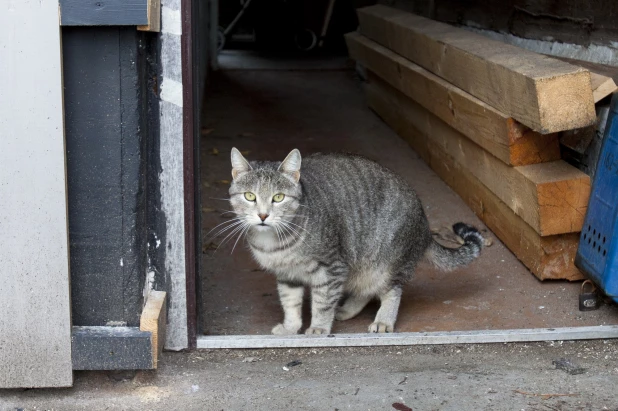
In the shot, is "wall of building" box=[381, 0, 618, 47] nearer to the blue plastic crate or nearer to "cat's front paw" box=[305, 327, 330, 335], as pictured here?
the blue plastic crate

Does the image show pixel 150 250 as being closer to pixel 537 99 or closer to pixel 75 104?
pixel 75 104

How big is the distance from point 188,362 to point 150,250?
58 cm

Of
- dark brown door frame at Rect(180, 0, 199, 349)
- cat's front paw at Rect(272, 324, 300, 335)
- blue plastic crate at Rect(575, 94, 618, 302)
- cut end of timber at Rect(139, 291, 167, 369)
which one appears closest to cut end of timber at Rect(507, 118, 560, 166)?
blue plastic crate at Rect(575, 94, 618, 302)

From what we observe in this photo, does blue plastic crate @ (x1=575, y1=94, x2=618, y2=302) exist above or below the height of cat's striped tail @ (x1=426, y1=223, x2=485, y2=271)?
above

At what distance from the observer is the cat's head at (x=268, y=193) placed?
4.16m

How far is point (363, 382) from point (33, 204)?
1.61 meters

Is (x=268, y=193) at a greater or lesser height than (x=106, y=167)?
lesser

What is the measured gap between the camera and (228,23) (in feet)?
51.3

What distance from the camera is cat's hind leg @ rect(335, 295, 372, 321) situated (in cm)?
479

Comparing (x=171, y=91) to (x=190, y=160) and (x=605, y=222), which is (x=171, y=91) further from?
(x=605, y=222)

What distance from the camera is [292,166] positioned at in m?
4.23

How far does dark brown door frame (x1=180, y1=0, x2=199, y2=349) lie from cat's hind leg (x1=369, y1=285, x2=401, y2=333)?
3.45 feet

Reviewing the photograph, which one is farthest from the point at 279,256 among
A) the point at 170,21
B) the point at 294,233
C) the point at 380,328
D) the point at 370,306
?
the point at 170,21

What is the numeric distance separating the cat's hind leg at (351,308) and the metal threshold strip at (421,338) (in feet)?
1.96
